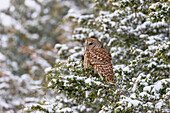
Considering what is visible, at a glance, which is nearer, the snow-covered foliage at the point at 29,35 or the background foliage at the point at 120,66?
the background foliage at the point at 120,66

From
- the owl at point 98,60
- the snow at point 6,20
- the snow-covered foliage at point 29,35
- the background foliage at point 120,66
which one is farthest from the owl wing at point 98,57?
the snow at point 6,20

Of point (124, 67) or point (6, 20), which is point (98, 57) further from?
point (6, 20)

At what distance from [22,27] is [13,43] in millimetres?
1459

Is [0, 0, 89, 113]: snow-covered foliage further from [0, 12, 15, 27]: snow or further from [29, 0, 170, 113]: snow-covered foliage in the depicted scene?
[29, 0, 170, 113]: snow-covered foliage

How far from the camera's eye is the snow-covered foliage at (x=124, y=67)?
5004mm

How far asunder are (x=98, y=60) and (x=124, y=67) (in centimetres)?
74

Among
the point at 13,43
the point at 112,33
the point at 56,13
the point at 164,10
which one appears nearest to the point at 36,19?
the point at 56,13

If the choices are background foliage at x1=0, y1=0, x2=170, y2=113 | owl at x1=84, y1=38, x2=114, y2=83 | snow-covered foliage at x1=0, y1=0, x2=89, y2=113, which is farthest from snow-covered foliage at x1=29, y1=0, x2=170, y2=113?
snow-covered foliage at x1=0, y1=0, x2=89, y2=113

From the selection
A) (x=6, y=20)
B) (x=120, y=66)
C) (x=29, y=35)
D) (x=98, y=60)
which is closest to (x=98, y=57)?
(x=98, y=60)

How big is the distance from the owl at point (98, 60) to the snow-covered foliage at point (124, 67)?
136 mm

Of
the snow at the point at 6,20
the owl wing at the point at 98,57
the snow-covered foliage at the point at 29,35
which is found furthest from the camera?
the snow at the point at 6,20

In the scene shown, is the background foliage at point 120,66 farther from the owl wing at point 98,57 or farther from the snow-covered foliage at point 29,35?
the snow-covered foliage at point 29,35

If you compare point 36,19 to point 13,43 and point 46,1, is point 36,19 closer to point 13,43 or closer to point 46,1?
point 46,1

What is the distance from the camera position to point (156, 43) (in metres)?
6.24
